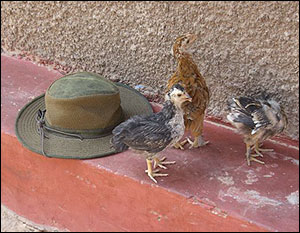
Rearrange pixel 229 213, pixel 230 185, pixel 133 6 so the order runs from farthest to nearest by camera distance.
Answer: pixel 133 6 < pixel 230 185 < pixel 229 213

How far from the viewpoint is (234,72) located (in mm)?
2244

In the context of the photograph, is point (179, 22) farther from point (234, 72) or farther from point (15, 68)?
point (15, 68)

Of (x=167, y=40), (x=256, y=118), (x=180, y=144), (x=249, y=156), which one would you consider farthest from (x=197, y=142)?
(x=167, y=40)

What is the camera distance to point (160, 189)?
2.01 metres

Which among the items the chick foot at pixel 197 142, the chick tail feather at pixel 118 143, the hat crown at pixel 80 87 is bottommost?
the chick foot at pixel 197 142

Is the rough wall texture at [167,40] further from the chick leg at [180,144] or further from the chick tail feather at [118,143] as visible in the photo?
the chick tail feather at [118,143]

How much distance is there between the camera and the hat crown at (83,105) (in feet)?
7.39

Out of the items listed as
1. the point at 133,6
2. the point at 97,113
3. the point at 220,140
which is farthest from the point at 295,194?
the point at 133,6

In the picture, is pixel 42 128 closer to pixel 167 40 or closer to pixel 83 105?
pixel 83 105

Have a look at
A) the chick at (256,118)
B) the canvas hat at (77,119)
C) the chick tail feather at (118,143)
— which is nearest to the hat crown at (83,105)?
the canvas hat at (77,119)

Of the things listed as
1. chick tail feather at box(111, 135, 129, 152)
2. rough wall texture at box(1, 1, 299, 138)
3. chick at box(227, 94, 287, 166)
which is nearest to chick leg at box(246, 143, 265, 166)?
chick at box(227, 94, 287, 166)

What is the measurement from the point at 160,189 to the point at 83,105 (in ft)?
1.68

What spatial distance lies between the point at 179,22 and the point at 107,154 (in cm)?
65

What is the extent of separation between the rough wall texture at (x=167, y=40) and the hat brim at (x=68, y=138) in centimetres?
11
